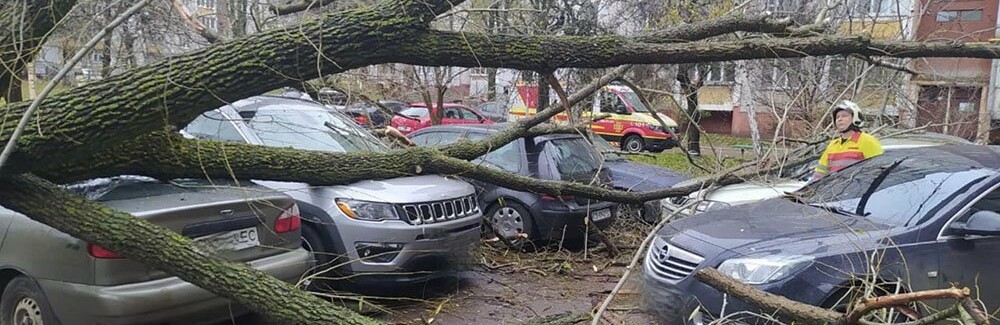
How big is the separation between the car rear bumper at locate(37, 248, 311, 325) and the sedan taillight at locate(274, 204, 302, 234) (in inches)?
23.8

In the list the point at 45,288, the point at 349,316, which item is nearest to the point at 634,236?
the point at 349,316

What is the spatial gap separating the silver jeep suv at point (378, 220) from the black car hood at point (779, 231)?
1726 mm

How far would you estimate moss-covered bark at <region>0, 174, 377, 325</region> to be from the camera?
11.1 feet

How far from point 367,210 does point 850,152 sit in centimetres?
384

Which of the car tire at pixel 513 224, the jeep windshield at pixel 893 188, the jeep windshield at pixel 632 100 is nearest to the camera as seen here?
the jeep windshield at pixel 893 188

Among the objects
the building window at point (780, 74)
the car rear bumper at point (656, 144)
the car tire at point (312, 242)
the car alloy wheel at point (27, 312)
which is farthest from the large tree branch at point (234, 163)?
the car rear bumper at point (656, 144)

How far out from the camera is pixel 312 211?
5457 millimetres

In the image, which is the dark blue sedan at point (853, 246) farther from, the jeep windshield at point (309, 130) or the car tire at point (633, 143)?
the car tire at point (633, 143)

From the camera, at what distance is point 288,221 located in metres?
4.76

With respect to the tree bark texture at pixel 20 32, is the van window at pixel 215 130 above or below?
below

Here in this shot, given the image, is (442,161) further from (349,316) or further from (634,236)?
(634,236)

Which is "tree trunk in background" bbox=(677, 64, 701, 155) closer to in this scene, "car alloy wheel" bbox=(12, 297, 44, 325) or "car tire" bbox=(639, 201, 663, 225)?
"car tire" bbox=(639, 201, 663, 225)

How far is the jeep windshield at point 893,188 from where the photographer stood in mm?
4285

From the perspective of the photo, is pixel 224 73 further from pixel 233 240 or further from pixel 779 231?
pixel 779 231
